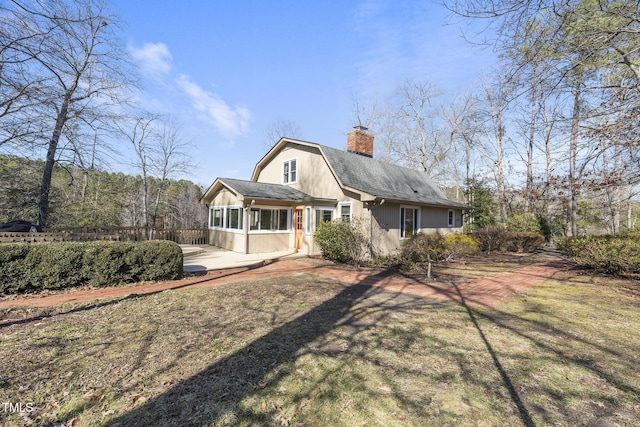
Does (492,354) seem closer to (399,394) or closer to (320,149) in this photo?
(399,394)

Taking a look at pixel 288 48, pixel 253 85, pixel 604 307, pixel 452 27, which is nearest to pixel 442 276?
pixel 604 307

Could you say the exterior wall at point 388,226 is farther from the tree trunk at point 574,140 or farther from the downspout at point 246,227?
the tree trunk at point 574,140

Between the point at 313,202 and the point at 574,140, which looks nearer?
the point at 574,140

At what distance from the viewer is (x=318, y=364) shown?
11.9 ft

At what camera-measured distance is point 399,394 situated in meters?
3.00

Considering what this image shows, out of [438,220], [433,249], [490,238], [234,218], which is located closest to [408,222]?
[433,249]

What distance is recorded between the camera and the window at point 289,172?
15969 millimetres

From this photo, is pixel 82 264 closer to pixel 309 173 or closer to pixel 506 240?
pixel 309 173

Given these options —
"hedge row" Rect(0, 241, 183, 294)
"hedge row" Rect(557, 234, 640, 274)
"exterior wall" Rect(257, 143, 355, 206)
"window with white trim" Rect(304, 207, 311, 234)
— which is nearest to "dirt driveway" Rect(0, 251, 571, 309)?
"hedge row" Rect(0, 241, 183, 294)

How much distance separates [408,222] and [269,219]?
7.28 meters

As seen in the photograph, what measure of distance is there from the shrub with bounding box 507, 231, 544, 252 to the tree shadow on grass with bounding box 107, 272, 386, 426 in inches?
621

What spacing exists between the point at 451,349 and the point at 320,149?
441 inches

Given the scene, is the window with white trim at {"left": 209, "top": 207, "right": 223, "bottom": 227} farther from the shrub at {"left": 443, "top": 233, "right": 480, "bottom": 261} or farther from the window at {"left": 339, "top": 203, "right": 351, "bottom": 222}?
the shrub at {"left": 443, "top": 233, "right": 480, "bottom": 261}

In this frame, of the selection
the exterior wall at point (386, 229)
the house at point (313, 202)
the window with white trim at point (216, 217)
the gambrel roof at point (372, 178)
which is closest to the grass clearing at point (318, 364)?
the exterior wall at point (386, 229)
